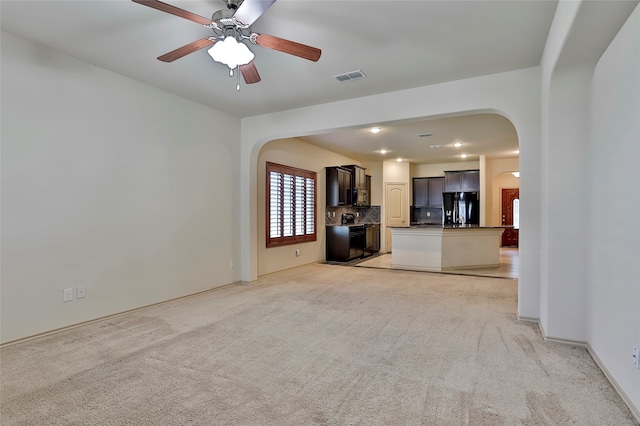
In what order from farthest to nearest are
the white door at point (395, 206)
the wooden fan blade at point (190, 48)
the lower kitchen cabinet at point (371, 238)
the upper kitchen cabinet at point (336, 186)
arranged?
the white door at point (395, 206) → the lower kitchen cabinet at point (371, 238) → the upper kitchen cabinet at point (336, 186) → the wooden fan blade at point (190, 48)

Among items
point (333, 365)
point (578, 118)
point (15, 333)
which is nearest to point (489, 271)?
point (578, 118)

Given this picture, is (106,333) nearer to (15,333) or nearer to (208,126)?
(15,333)

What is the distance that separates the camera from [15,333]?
2.95 metres

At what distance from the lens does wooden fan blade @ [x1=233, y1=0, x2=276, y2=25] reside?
2008 mm

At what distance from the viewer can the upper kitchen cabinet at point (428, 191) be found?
10195mm

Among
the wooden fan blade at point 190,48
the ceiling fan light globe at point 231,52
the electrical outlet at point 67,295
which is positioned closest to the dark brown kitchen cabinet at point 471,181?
the ceiling fan light globe at point 231,52

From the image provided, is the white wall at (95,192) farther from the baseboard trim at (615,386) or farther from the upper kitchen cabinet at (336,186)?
the baseboard trim at (615,386)

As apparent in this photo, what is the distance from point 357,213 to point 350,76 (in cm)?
604

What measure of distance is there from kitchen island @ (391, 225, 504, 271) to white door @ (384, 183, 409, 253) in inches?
111

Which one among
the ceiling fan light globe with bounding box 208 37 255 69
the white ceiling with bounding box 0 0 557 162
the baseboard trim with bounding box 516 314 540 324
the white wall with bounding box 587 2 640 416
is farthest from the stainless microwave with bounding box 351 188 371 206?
the ceiling fan light globe with bounding box 208 37 255 69

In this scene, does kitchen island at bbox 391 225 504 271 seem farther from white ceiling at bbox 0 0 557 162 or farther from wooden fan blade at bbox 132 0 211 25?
wooden fan blade at bbox 132 0 211 25

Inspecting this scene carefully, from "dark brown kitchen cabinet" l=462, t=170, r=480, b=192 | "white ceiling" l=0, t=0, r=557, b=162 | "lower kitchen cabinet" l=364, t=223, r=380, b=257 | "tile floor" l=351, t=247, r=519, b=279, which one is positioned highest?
"white ceiling" l=0, t=0, r=557, b=162

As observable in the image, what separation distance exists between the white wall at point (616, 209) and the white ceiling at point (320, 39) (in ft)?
2.45

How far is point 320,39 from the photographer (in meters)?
3.01
